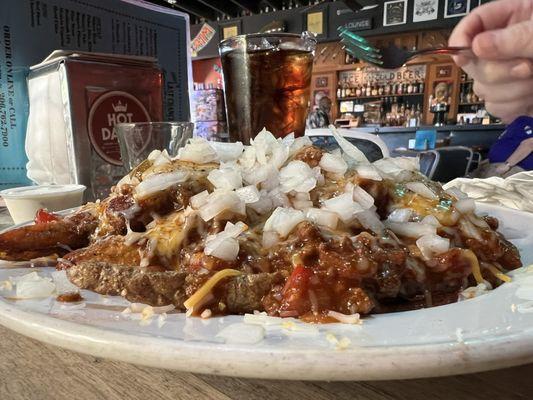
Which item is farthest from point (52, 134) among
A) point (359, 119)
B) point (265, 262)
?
point (359, 119)

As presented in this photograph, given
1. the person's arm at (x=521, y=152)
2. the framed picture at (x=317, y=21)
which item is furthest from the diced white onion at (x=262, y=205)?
the framed picture at (x=317, y=21)

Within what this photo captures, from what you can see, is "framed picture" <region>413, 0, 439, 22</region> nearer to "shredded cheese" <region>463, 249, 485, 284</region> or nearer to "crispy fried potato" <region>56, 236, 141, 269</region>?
"shredded cheese" <region>463, 249, 485, 284</region>

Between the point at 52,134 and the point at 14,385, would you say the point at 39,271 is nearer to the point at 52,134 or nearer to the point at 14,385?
the point at 14,385

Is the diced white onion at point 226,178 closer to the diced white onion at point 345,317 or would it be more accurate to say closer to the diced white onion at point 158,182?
the diced white onion at point 158,182

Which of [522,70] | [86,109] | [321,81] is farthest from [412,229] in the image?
[321,81]

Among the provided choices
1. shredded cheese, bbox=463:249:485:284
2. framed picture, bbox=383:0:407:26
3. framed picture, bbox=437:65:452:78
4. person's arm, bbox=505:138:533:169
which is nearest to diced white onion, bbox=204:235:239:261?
shredded cheese, bbox=463:249:485:284

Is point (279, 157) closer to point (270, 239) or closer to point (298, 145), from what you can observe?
point (298, 145)
